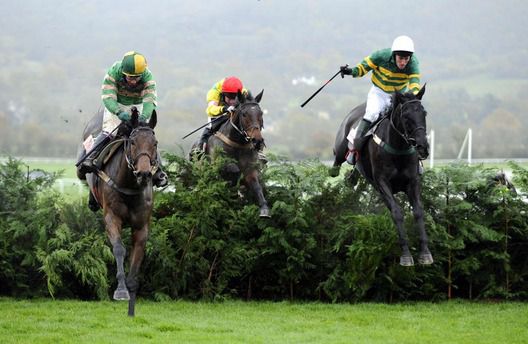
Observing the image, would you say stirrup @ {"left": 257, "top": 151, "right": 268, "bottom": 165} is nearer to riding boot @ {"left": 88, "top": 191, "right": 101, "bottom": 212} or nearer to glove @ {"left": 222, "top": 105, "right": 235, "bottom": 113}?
glove @ {"left": 222, "top": 105, "right": 235, "bottom": 113}

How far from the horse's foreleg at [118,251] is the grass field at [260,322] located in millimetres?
387

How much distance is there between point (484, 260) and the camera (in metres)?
13.3

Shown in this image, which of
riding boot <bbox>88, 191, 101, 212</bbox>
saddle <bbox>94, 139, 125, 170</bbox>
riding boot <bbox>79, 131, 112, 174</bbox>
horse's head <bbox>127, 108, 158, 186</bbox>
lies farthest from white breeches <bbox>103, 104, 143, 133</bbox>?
horse's head <bbox>127, 108, 158, 186</bbox>

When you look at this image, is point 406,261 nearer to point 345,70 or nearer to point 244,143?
point 345,70

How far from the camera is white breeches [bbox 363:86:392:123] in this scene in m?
13.1

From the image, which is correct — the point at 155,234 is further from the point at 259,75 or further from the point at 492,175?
the point at 259,75

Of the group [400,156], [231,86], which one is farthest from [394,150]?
[231,86]

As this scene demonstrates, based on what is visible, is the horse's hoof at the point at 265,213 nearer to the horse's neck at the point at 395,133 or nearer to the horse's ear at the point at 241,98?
the horse's ear at the point at 241,98

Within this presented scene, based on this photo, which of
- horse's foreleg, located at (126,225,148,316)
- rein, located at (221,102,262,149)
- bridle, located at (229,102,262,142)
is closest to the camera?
horse's foreleg, located at (126,225,148,316)

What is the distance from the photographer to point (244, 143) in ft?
49.0

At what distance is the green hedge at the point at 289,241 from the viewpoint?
13031 millimetres

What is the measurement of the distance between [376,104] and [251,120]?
2197mm

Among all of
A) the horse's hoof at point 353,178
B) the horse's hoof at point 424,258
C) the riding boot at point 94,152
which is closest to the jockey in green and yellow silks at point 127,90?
the riding boot at point 94,152

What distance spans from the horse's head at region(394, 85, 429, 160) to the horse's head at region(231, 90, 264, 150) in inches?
113
